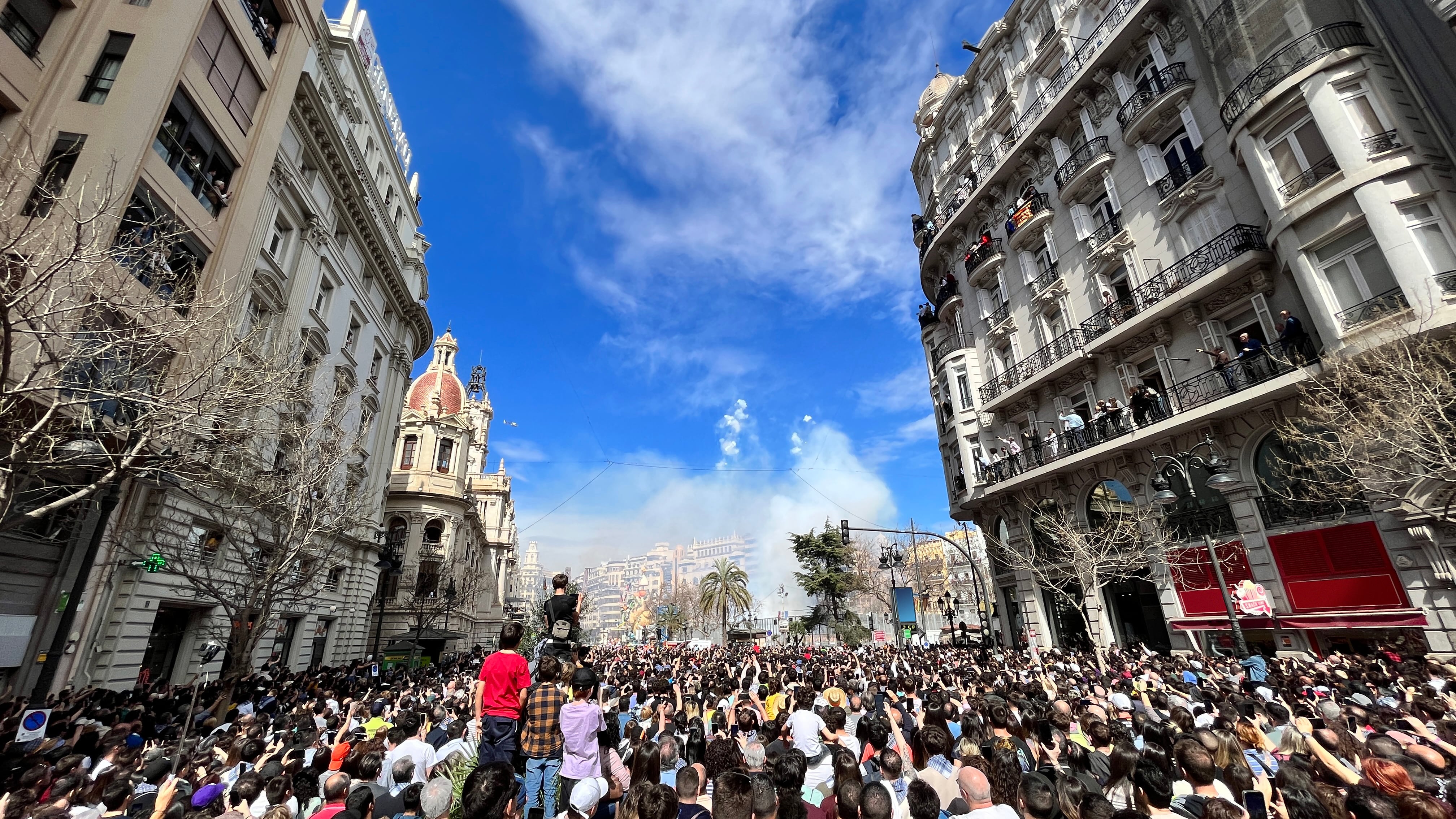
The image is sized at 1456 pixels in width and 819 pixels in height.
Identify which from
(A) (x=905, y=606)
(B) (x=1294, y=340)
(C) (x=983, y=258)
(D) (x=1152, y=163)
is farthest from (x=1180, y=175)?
(A) (x=905, y=606)

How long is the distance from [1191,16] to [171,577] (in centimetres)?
3605

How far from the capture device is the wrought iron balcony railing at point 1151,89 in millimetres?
20234

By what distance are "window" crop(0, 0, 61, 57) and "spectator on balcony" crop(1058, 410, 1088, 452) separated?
99.6ft

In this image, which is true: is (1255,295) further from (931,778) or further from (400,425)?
(400,425)

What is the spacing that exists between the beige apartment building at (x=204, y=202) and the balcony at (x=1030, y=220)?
2664cm

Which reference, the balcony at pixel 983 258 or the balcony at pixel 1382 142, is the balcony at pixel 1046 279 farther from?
the balcony at pixel 1382 142

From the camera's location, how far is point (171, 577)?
1764 cm

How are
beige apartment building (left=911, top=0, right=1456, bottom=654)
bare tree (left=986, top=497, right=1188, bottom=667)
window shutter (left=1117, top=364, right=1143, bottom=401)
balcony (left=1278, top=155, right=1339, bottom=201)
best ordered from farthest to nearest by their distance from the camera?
window shutter (left=1117, top=364, right=1143, bottom=401) → bare tree (left=986, top=497, right=1188, bottom=667) → balcony (left=1278, top=155, right=1339, bottom=201) → beige apartment building (left=911, top=0, right=1456, bottom=654)

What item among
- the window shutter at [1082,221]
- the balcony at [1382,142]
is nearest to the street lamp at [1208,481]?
the balcony at [1382,142]

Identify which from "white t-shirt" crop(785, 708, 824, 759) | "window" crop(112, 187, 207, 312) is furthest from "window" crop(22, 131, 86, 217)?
"white t-shirt" crop(785, 708, 824, 759)

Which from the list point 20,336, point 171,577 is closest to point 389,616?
point 171,577

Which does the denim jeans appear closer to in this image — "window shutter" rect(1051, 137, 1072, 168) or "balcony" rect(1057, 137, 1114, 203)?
"balcony" rect(1057, 137, 1114, 203)

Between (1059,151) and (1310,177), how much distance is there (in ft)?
36.0

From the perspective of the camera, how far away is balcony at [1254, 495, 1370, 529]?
49.9 feet
